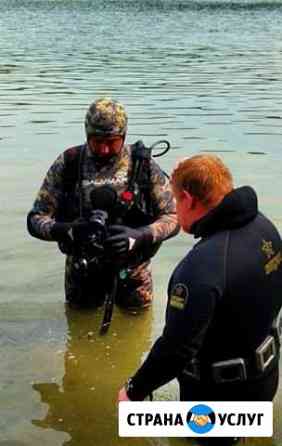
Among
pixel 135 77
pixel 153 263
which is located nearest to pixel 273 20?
pixel 135 77

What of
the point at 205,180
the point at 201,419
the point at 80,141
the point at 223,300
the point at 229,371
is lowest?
the point at 80,141

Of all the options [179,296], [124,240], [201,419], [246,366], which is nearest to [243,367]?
[246,366]

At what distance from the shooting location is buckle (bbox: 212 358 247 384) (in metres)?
4.09

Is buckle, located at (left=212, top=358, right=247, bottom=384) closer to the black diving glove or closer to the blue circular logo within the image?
the blue circular logo

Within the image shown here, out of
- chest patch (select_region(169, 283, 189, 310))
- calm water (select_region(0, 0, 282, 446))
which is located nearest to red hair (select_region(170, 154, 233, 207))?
chest patch (select_region(169, 283, 189, 310))

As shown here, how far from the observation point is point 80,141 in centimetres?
1723

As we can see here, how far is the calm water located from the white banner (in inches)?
54.3

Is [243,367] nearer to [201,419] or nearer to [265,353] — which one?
[265,353]

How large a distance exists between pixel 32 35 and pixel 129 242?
4753cm

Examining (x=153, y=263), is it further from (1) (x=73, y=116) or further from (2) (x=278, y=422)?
(1) (x=73, y=116)

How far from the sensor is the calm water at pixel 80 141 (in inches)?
244

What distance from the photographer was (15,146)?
664 inches

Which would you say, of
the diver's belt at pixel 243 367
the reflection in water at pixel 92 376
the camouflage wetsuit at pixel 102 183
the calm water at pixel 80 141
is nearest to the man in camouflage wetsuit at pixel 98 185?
the camouflage wetsuit at pixel 102 183

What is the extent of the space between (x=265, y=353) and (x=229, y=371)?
0.80ft
